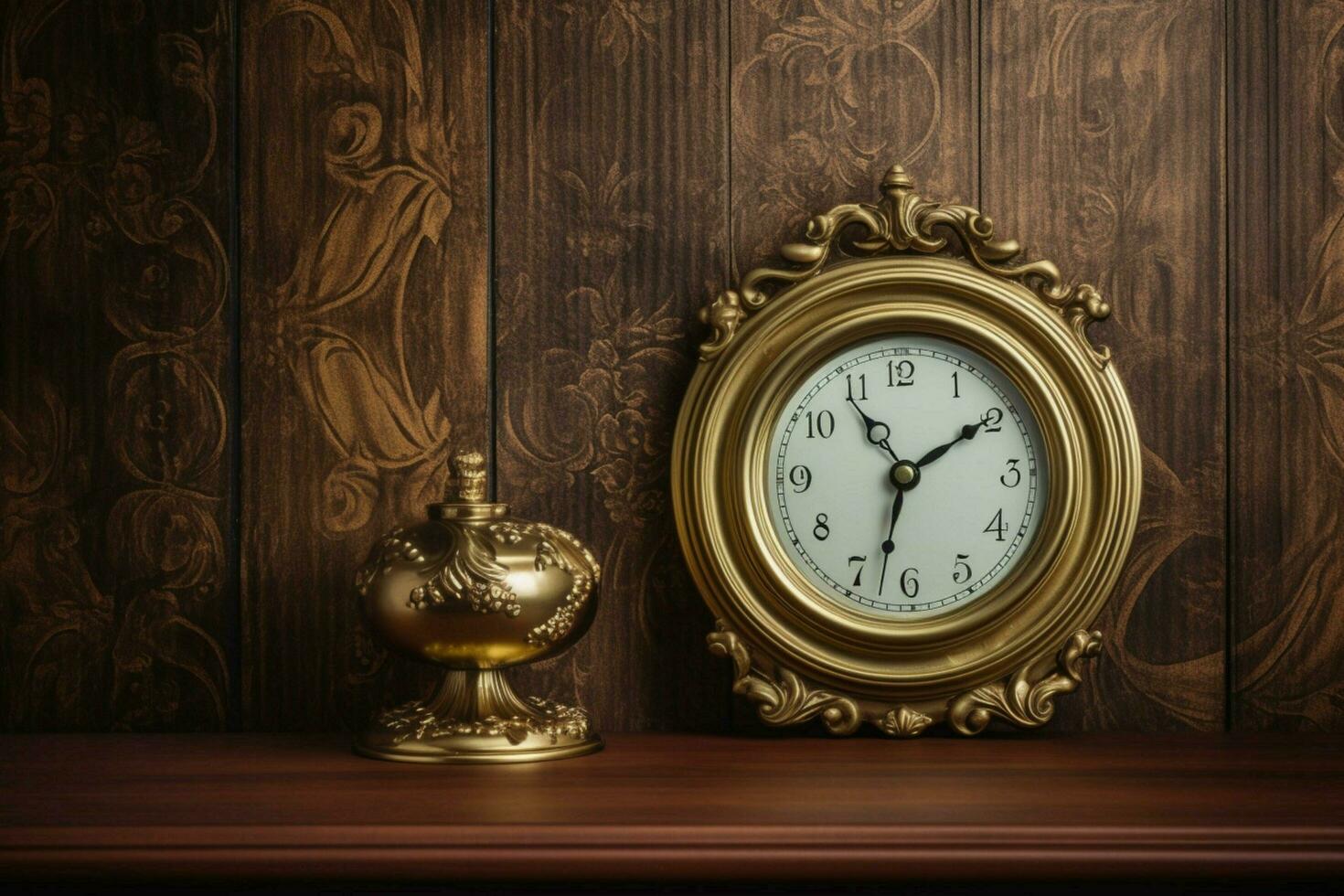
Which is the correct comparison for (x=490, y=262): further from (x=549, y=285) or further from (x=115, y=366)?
(x=115, y=366)

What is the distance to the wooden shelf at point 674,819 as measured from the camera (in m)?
0.86

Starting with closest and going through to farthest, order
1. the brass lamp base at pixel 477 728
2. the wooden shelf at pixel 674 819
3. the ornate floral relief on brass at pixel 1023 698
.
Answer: the wooden shelf at pixel 674 819, the brass lamp base at pixel 477 728, the ornate floral relief on brass at pixel 1023 698

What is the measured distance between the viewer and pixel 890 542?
1.25 metres

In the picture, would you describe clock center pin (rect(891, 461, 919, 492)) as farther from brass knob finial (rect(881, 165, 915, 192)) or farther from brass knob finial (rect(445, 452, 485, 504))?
brass knob finial (rect(445, 452, 485, 504))

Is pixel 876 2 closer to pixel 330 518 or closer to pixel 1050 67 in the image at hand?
pixel 1050 67

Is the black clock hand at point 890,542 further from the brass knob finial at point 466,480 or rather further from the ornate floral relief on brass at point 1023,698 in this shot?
the brass knob finial at point 466,480

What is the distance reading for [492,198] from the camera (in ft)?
4.36

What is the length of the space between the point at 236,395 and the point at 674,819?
0.70m

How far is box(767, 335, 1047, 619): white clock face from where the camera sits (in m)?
1.25

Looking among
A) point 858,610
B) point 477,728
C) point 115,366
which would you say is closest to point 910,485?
point 858,610

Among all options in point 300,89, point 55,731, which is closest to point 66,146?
point 300,89

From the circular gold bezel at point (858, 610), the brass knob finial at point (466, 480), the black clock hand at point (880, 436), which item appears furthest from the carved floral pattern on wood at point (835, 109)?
the brass knob finial at point (466, 480)

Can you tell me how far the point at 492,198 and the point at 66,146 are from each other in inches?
17.7

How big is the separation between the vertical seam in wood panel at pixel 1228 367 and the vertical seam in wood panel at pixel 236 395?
1017 millimetres
